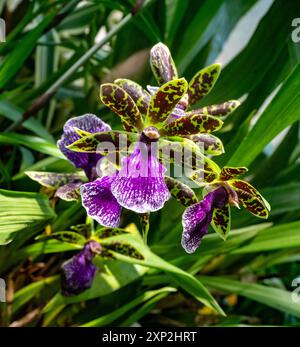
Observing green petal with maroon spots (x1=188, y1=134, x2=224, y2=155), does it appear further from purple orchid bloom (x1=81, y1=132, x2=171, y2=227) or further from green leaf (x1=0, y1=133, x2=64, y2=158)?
green leaf (x1=0, y1=133, x2=64, y2=158)

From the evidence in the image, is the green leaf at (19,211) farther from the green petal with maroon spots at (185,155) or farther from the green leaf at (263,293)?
the green leaf at (263,293)

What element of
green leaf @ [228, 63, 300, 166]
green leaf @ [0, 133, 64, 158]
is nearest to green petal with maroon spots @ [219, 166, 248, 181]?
green leaf @ [228, 63, 300, 166]

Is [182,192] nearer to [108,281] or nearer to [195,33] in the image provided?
[108,281]

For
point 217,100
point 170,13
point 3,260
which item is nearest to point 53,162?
point 3,260

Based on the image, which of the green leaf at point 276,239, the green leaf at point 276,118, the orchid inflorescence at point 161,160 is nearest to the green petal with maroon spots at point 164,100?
the orchid inflorescence at point 161,160

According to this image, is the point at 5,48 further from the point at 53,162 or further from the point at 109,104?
the point at 109,104
